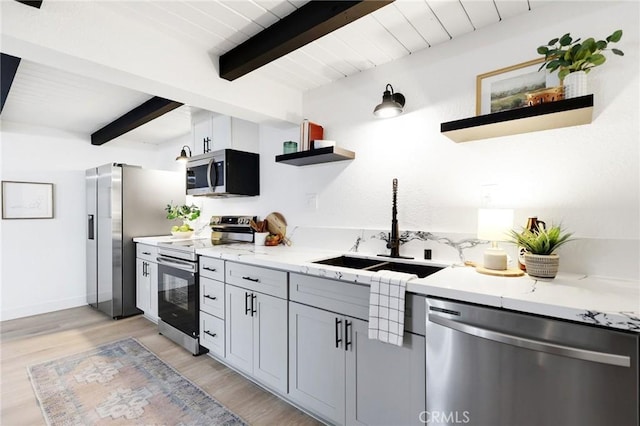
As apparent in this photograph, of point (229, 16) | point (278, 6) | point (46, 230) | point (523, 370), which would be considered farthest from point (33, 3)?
point (46, 230)

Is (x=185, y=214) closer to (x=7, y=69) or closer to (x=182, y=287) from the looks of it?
(x=182, y=287)

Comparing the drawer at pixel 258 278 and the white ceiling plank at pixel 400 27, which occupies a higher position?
the white ceiling plank at pixel 400 27

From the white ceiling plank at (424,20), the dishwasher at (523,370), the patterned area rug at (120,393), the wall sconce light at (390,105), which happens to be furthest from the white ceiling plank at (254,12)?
the patterned area rug at (120,393)

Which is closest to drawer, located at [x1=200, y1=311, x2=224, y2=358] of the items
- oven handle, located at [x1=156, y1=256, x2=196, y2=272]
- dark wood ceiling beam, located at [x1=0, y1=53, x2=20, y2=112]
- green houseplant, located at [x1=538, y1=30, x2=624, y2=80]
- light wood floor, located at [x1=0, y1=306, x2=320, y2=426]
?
light wood floor, located at [x1=0, y1=306, x2=320, y2=426]

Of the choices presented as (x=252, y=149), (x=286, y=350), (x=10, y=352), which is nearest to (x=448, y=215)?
(x=286, y=350)

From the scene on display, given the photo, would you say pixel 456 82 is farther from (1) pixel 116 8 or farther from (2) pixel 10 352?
(2) pixel 10 352

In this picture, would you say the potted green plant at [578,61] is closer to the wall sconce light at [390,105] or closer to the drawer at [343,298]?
the wall sconce light at [390,105]

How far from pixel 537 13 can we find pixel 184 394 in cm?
316

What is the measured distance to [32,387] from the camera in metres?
2.19

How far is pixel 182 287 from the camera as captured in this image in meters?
2.71

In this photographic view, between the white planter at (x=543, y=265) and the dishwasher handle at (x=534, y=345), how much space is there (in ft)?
1.46

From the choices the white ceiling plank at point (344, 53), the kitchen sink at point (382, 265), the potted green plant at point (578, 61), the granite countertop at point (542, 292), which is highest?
the white ceiling plank at point (344, 53)

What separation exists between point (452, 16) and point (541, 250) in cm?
136

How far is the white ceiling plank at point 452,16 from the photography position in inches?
64.7
